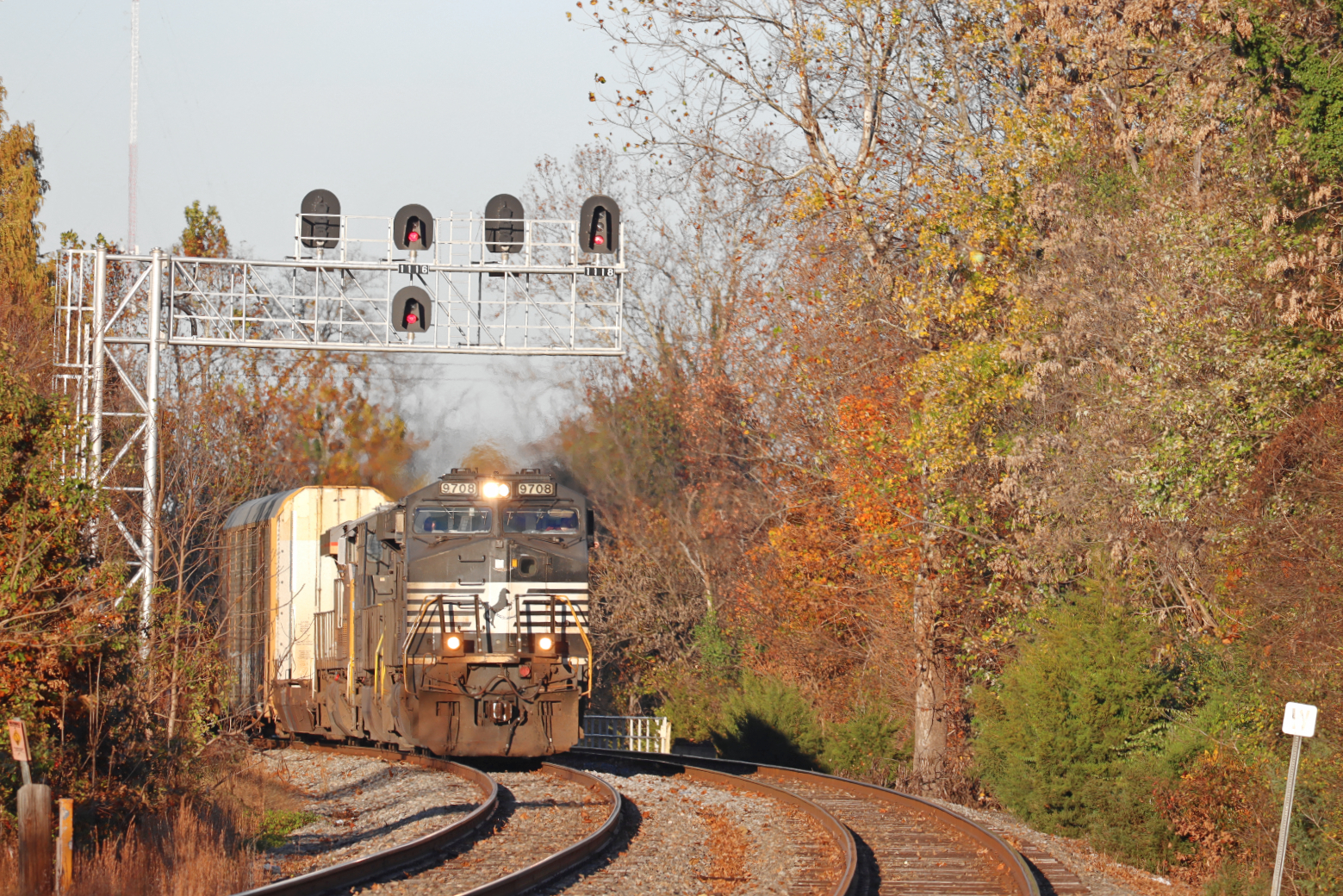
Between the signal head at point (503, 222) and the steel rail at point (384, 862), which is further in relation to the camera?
the signal head at point (503, 222)

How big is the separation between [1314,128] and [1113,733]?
714 centimetres

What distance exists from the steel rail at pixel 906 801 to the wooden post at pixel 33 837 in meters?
7.02

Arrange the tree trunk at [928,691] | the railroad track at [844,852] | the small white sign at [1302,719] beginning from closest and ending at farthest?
the small white sign at [1302,719]
the railroad track at [844,852]
the tree trunk at [928,691]

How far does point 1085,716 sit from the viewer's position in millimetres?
15969

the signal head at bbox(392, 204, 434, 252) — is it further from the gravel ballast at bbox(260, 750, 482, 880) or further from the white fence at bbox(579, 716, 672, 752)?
the white fence at bbox(579, 716, 672, 752)

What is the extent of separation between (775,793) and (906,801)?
5.10 ft

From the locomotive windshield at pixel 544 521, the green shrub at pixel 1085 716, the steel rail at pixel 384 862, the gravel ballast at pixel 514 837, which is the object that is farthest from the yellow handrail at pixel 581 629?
the green shrub at pixel 1085 716

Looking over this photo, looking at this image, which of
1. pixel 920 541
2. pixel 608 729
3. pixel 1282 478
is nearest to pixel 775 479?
pixel 608 729

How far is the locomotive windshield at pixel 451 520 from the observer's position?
1675 centimetres

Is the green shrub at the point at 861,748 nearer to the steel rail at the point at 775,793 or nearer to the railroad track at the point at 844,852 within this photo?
the steel rail at the point at 775,793

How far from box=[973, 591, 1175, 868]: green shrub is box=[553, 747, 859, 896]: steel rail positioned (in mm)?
2996

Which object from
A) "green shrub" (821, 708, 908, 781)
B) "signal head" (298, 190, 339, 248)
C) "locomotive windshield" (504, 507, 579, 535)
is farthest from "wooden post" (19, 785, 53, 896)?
"green shrub" (821, 708, 908, 781)

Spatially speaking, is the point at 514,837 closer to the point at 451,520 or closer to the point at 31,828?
the point at 31,828

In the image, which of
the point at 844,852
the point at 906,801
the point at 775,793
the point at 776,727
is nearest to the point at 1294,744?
the point at 844,852
